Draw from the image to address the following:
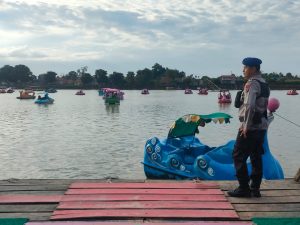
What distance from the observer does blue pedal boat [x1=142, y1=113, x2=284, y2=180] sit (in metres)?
9.83

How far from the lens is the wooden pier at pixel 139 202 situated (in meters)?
4.86

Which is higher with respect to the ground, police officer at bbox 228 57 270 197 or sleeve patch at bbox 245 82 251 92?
sleeve patch at bbox 245 82 251 92

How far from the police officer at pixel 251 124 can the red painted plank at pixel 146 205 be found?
59 centimetres

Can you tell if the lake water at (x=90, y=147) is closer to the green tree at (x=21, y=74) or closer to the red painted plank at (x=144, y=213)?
the red painted plank at (x=144, y=213)

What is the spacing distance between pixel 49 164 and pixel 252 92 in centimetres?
1249

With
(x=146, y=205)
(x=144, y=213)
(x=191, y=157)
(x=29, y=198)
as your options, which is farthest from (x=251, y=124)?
(x=191, y=157)

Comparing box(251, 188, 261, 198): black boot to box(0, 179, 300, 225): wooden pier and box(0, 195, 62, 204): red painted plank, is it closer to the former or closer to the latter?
box(0, 179, 300, 225): wooden pier

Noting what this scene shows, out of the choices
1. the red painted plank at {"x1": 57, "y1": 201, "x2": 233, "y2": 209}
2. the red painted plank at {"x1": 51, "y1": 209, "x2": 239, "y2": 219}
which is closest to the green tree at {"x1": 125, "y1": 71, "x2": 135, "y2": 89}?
the red painted plank at {"x1": 57, "y1": 201, "x2": 233, "y2": 209}

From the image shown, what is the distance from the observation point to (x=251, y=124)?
5711mm

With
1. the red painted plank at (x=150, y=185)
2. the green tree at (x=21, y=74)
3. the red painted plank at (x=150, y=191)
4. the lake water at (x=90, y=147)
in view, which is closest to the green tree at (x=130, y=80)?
the green tree at (x=21, y=74)

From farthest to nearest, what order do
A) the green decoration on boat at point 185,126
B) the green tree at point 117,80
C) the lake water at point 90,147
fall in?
the green tree at point 117,80, the lake water at point 90,147, the green decoration on boat at point 185,126

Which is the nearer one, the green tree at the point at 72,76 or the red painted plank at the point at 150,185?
the red painted plank at the point at 150,185

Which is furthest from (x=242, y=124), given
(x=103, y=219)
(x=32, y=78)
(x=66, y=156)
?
(x=32, y=78)

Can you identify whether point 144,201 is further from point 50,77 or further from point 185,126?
point 50,77
